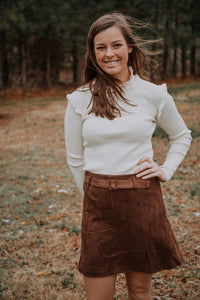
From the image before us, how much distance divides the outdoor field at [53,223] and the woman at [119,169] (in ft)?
4.59

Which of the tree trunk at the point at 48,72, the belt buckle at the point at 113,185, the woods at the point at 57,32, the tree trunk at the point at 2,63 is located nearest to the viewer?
the belt buckle at the point at 113,185

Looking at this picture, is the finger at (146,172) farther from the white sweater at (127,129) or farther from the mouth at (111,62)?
the mouth at (111,62)

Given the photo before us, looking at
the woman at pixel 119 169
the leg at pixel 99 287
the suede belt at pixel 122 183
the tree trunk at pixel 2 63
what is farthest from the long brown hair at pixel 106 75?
the tree trunk at pixel 2 63

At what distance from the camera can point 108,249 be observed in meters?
1.76

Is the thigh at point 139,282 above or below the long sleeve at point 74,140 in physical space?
below

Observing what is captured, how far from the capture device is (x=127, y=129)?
169 cm

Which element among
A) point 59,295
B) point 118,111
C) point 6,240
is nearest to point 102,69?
point 118,111

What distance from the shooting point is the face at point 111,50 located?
5.84 feet

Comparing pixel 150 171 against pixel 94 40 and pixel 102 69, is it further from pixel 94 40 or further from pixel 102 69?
pixel 94 40

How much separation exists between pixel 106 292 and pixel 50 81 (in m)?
22.0

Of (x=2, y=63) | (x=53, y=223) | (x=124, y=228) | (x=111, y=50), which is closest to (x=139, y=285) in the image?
(x=124, y=228)

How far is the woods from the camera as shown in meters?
15.3

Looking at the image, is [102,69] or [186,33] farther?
[186,33]

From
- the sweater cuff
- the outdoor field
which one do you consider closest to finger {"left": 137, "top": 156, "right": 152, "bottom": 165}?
the sweater cuff
